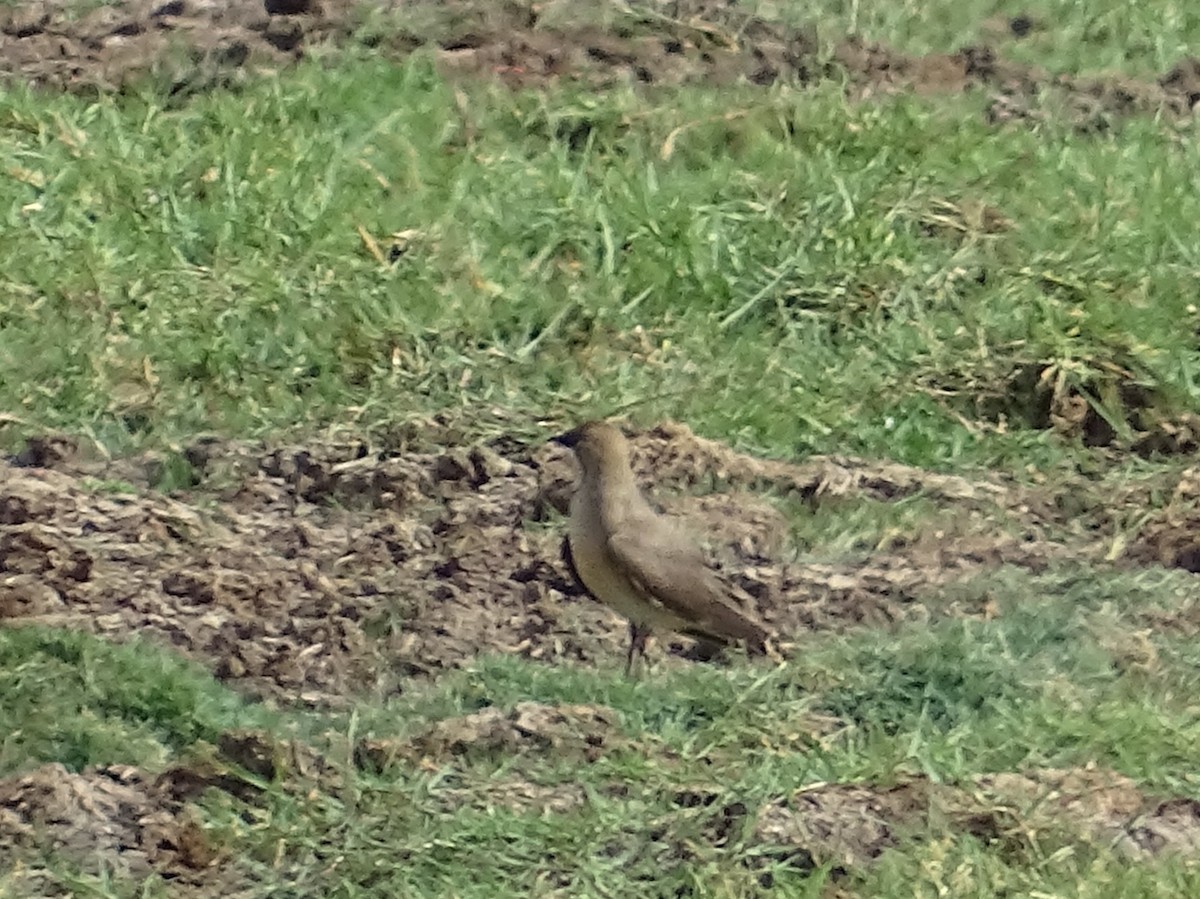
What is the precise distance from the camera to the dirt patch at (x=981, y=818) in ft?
15.0

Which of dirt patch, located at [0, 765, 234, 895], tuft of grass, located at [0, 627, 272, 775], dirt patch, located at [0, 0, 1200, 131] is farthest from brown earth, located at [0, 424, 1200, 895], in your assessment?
dirt patch, located at [0, 0, 1200, 131]

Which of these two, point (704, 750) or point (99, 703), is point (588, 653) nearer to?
point (704, 750)

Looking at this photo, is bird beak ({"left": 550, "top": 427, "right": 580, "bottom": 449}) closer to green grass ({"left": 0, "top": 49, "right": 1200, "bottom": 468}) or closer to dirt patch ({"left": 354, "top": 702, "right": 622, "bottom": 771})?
green grass ({"left": 0, "top": 49, "right": 1200, "bottom": 468})

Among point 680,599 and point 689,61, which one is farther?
point 689,61

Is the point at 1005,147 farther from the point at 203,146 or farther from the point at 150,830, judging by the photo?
the point at 150,830

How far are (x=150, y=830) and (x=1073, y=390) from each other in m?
3.39

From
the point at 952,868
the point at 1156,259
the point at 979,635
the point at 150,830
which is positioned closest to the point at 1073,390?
the point at 1156,259

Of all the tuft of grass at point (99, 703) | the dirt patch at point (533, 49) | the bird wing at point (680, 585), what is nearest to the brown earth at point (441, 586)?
the tuft of grass at point (99, 703)

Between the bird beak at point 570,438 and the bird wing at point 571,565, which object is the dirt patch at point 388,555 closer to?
the bird wing at point 571,565

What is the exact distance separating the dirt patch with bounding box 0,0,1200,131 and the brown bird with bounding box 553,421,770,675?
3162 mm

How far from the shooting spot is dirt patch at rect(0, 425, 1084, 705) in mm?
5562

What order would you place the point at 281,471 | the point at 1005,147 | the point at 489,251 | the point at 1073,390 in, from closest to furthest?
1. the point at 281,471
2. the point at 1073,390
3. the point at 489,251
4. the point at 1005,147

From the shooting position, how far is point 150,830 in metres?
4.62

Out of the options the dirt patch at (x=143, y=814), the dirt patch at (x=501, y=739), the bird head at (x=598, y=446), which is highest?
the bird head at (x=598, y=446)
